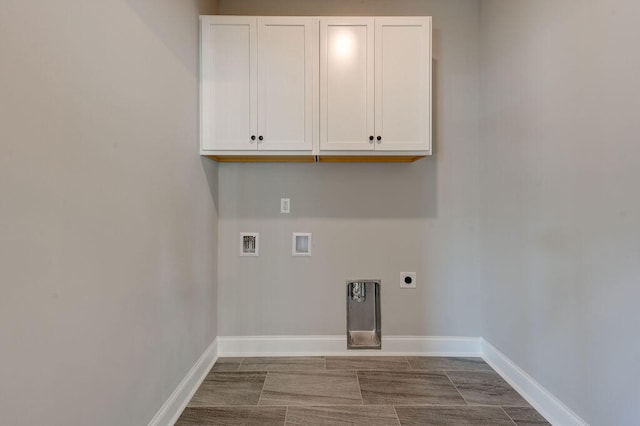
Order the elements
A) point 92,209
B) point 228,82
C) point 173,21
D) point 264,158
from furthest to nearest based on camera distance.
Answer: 1. point 264,158
2. point 228,82
3. point 173,21
4. point 92,209

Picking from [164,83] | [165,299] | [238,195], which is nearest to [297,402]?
[165,299]

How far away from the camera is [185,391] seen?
182 cm

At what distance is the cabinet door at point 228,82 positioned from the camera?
2.04 m

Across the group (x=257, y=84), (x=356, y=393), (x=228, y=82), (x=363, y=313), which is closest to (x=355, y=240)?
(x=363, y=313)

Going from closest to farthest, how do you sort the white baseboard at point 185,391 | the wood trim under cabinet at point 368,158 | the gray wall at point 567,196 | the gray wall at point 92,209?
the gray wall at point 92,209 → the gray wall at point 567,196 → the white baseboard at point 185,391 → the wood trim under cabinet at point 368,158

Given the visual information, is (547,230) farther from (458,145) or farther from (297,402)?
(297,402)

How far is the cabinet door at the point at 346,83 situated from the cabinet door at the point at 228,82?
459 mm

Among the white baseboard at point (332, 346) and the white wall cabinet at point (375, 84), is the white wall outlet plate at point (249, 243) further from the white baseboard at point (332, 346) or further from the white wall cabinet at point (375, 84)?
the white wall cabinet at point (375, 84)

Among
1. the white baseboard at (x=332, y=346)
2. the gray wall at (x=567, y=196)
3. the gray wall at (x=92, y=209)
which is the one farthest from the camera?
the white baseboard at (x=332, y=346)

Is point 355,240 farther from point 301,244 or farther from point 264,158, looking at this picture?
point 264,158

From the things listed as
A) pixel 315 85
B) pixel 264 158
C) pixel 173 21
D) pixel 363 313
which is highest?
pixel 173 21

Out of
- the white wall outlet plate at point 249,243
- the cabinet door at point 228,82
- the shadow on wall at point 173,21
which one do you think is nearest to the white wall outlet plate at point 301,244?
the white wall outlet plate at point 249,243

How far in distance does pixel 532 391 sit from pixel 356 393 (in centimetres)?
100

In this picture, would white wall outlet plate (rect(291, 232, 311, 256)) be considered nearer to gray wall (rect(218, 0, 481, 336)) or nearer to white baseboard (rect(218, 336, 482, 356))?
gray wall (rect(218, 0, 481, 336))
